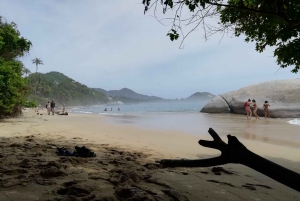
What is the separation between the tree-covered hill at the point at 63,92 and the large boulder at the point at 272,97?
61912mm

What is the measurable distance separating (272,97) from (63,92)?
306ft

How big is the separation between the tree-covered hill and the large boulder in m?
61.9

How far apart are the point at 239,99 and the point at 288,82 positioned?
4941mm

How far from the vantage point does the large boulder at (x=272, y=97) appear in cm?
2031

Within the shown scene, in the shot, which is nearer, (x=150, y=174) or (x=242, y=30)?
(x=150, y=174)

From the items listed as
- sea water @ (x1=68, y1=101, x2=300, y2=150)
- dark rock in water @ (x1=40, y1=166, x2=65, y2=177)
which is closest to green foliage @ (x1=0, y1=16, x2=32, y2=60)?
sea water @ (x1=68, y1=101, x2=300, y2=150)

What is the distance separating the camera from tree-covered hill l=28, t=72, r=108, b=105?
78750 millimetres

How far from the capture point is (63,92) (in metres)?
102

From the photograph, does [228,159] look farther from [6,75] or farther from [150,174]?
[6,75]

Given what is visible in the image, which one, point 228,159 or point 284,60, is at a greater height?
point 284,60

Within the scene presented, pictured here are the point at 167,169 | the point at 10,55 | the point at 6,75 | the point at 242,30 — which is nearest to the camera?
the point at 167,169

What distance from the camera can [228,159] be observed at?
2387 millimetres

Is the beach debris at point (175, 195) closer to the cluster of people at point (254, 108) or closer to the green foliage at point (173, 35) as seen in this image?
the green foliage at point (173, 35)

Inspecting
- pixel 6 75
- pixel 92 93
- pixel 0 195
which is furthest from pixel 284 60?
pixel 92 93
